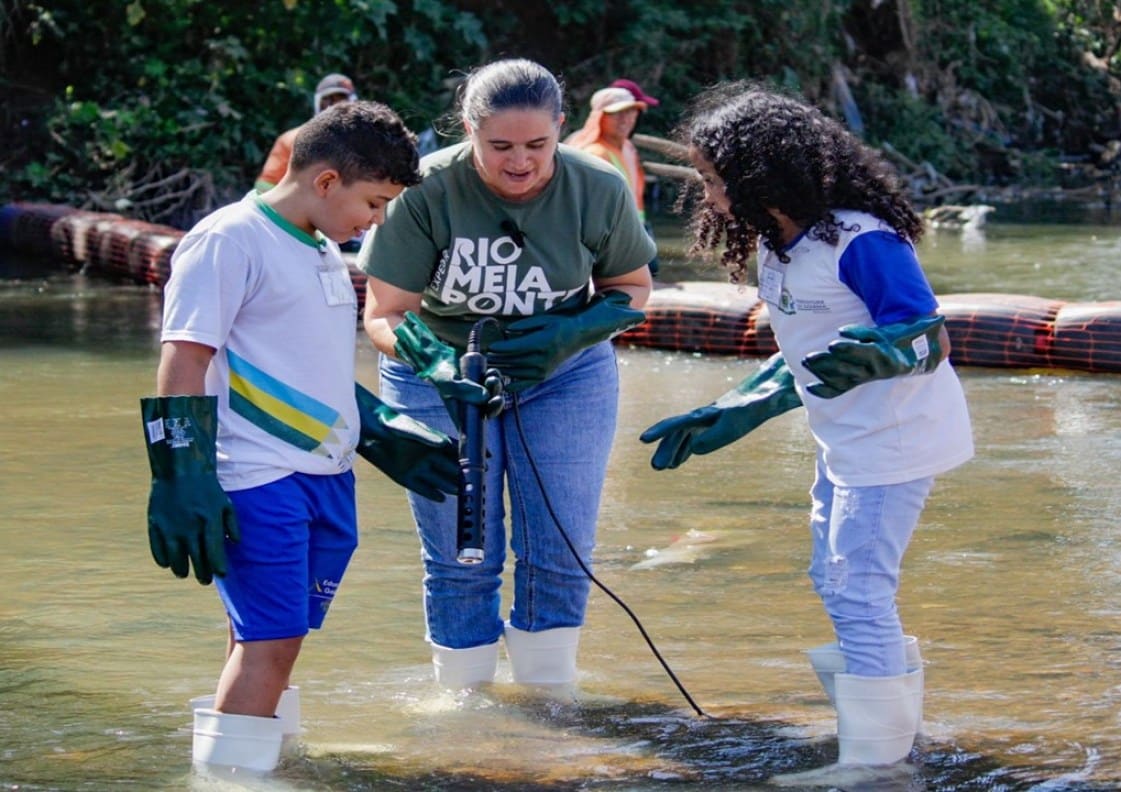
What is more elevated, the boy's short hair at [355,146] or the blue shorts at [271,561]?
the boy's short hair at [355,146]

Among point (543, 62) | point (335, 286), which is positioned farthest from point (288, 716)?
point (543, 62)

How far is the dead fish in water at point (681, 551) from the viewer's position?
5.64 meters

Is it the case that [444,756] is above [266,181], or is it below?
below

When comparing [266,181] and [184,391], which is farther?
[266,181]

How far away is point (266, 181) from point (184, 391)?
5850 mm

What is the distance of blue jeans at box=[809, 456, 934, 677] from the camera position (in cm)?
368

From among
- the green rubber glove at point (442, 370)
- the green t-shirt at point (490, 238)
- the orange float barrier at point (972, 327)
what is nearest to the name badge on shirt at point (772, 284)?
the green t-shirt at point (490, 238)

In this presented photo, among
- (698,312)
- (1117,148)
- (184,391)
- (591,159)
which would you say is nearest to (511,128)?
(591,159)

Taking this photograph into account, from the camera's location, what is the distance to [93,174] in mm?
16891

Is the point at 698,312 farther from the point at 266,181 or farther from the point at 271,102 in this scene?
the point at 271,102

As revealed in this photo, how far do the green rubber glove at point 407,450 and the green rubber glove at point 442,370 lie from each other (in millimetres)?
86

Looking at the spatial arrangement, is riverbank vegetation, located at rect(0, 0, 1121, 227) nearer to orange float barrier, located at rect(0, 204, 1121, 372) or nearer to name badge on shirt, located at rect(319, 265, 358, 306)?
orange float barrier, located at rect(0, 204, 1121, 372)

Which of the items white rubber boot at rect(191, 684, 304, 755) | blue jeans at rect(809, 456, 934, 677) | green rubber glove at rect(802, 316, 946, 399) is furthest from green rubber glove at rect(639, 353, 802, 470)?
white rubber boot at rect(191, 684, 304, 755)

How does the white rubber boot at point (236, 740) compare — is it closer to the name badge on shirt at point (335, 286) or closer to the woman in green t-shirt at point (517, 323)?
the woman in green t-shirt at point (517, 323)
